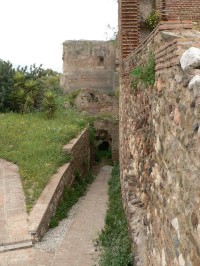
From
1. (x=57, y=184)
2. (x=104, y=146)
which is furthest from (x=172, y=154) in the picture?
(x=104, y=146)

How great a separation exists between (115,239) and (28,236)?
74.1 inches

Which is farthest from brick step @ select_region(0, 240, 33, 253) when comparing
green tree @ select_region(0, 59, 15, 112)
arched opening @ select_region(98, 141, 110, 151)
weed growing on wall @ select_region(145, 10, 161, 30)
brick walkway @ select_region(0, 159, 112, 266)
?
arched opening @ select_region(98, 141, 110, 151)

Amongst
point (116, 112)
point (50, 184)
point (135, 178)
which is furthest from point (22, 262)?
point (116, 112)

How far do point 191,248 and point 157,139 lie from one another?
178 centimetres

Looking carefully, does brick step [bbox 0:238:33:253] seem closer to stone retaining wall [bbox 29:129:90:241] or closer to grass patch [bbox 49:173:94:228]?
stone retaining wall [bbox 29:129:90:241]

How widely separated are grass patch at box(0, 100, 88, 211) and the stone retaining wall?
233 millimetres

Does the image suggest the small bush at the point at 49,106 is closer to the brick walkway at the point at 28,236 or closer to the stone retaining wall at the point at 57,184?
the stone retaining wall at the point at 57,184

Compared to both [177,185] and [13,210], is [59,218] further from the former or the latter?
[177,185]

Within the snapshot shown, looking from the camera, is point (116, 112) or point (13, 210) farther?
point (116, 112)

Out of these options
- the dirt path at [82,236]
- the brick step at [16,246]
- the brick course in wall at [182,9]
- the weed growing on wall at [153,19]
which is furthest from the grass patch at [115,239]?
the weed growing on wall at [153,19]

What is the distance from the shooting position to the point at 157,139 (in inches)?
171

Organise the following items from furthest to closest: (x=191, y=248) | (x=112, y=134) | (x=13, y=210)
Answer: (x=112, y=134)
(x=13, y=210)
(x=191, y=248)

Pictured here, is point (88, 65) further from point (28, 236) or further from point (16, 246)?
point (16, 246)

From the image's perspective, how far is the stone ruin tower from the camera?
2455 cm
